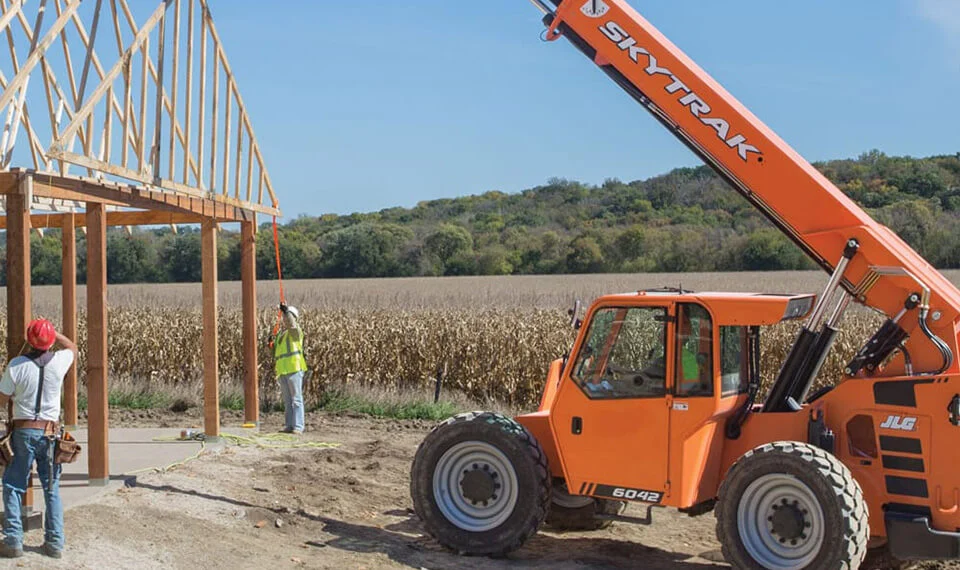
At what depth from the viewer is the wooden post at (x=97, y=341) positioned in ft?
34.0

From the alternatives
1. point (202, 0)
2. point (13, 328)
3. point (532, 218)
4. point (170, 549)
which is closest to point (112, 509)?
point (170, 549)

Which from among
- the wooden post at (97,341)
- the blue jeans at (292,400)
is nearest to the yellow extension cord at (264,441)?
the blue jeans at (292,400)

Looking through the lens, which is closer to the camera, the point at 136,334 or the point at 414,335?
the point at 414,335

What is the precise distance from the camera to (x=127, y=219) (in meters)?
14.2

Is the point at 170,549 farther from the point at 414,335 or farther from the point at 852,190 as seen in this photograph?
the point at 852,190

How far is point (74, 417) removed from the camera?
1467 cm

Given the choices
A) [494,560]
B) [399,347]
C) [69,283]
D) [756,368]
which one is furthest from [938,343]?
[399,347]

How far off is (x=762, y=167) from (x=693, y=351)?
155cm

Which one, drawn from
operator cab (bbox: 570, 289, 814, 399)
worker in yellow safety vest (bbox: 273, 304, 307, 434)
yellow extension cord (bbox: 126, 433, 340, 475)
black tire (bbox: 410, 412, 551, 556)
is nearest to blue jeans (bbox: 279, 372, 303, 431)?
worker in yellow safety vest (bbox: 273, 304, 307, 434)

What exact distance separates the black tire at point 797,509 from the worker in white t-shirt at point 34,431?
515 cm

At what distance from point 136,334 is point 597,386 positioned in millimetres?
13771

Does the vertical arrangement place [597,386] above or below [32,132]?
below

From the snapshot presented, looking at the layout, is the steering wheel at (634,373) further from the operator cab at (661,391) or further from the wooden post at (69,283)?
the wooden post at (69,283)

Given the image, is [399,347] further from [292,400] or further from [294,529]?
[294,529]
